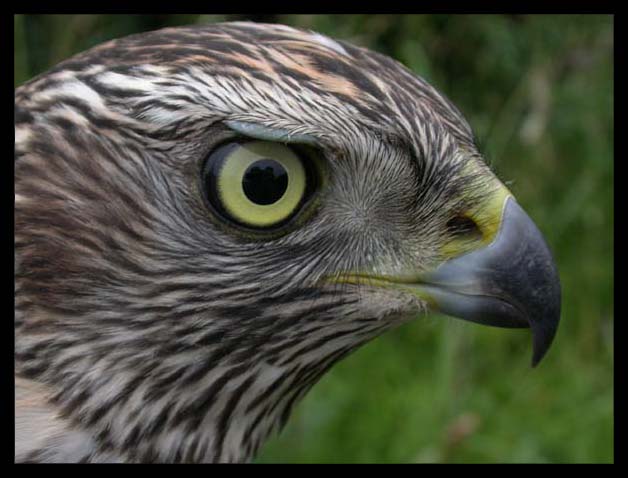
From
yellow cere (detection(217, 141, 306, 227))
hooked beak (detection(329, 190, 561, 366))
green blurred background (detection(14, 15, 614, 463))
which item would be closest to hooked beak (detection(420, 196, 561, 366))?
hooked beak (detection(329, 190, 561, 366))

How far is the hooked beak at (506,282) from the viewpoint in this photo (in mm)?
1796

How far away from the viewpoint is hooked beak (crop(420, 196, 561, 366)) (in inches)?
70.7

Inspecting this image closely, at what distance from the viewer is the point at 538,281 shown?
1819mm

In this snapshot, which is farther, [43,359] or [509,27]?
[509,27]

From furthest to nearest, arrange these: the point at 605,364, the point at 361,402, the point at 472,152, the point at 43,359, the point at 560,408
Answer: the point at 605,364 → the point at 560,408 → the point at 361,402 → the point at 472,152 → the point at 43,359

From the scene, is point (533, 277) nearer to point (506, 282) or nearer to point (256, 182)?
point (506, 282)

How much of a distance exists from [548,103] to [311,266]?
2871mm

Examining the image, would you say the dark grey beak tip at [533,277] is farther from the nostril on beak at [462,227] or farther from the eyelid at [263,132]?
the eyelid at [263,132]

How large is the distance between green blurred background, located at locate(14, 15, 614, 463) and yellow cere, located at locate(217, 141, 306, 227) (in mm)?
1436

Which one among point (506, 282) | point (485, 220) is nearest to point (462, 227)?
point (485, 220)

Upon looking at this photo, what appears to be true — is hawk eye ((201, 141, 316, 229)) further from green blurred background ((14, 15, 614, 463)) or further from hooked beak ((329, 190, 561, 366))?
green blurred background ((14, 15, 614, 463))

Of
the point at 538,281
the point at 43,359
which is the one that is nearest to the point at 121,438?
the point at 43,359

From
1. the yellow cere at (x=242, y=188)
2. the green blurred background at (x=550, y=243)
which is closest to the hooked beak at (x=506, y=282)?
the yellow cere at (x=242, y=188)

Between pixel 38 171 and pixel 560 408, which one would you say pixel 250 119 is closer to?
pixel 38 171
